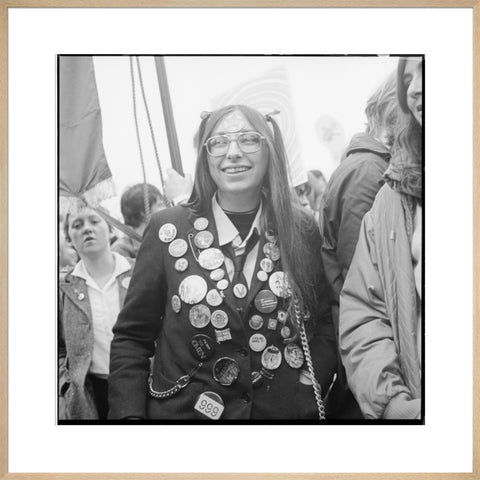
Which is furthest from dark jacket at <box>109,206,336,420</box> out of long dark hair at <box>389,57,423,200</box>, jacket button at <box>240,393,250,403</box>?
long dark hair at <box>389,57,423,200</box>

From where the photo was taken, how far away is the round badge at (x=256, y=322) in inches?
61.6

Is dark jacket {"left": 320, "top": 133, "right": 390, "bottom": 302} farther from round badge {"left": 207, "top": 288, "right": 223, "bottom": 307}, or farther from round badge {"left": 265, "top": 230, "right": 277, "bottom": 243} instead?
round badge {"left": 207, "top": 288, "right": 223, "bottom": 307}

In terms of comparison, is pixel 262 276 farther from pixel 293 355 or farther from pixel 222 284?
pixel 293 355

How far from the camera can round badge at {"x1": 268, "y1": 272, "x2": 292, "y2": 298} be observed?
1576mm

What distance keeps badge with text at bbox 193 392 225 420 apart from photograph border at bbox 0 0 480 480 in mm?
153

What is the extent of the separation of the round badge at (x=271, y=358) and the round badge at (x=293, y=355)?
2 cm

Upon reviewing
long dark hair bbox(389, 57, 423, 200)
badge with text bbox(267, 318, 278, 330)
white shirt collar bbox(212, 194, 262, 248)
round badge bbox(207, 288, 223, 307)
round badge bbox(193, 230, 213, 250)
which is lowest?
badge with text bbox(267, 318, 278, 330)

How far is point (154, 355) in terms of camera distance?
1.59 meters

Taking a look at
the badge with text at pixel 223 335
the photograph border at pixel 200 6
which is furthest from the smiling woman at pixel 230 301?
the photograph border at pixel 200 6

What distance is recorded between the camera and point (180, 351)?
157cm

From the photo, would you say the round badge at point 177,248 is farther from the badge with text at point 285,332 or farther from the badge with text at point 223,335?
the badge with text at point 285,332

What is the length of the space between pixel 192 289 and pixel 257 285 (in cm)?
17

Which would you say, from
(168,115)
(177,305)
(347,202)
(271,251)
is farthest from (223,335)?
(168,115)

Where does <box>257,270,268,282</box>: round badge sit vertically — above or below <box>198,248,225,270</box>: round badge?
below
